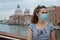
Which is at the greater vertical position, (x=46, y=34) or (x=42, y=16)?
(x=42, y=16)

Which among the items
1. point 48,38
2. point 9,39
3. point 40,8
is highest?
point 40,8

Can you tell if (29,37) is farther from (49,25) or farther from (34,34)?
(49,25)

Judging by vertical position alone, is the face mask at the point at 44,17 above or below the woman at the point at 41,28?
above

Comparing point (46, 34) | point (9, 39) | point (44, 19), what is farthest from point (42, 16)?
point (9, 39)

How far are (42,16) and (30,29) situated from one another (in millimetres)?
140

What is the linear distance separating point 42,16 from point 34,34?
145 mm

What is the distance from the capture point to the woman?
51.9 inches

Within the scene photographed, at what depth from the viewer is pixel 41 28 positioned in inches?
52.7

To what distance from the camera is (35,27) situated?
4.47ft

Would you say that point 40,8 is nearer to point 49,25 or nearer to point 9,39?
point 49,25

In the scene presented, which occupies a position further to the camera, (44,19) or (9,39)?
(9,39)

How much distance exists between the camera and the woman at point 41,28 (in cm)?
132

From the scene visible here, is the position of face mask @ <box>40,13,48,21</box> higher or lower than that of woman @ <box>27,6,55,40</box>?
higher

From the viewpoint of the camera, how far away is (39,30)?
1.34 m
